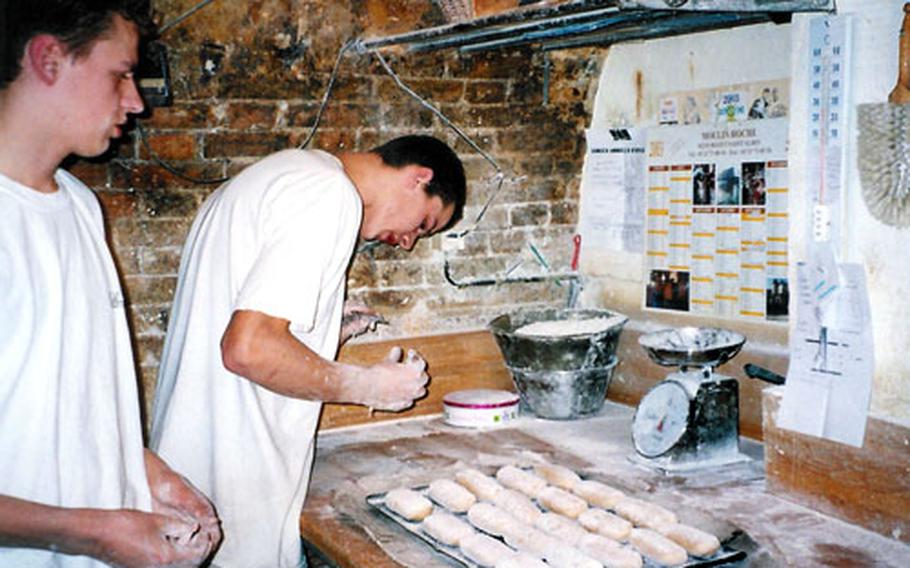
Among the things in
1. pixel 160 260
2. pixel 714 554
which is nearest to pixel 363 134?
pixel 160 260

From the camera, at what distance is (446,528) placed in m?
1.90

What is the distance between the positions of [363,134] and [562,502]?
136 cm

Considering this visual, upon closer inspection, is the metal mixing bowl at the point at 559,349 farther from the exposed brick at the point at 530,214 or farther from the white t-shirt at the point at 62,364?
the white t-shirt at the point at 62,364

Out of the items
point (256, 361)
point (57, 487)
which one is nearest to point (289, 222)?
point (256, 361)

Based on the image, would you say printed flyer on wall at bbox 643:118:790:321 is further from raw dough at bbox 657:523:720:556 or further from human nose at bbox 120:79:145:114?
human nose at bbox 120:79:145:114

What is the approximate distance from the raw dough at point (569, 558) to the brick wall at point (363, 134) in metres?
1.31

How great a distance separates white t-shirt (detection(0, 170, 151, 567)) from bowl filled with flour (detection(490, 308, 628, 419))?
1.35 m

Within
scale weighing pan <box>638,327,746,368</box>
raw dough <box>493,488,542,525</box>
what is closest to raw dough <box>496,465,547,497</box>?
raw dough <box>493,488,542,525</box>

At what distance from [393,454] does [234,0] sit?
53.9 inches

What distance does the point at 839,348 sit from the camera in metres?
1.96

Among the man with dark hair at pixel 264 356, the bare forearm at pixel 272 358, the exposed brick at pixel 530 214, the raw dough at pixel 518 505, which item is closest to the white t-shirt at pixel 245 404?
the man with dark hair at pixel 264 356

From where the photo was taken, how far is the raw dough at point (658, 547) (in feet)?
5.68

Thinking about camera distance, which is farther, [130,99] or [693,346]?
[693,346]

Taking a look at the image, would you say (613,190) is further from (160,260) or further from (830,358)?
(160,260)
